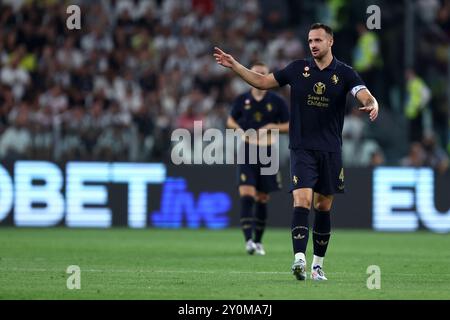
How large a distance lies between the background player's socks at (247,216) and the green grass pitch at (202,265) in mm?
352

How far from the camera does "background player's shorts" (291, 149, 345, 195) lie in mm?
11305

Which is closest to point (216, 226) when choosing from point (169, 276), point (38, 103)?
point (38, 103)

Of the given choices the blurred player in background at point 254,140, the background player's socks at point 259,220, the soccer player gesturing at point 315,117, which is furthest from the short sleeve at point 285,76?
the background player's socks at point 259,220

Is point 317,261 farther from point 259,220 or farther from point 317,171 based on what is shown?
point 259,220

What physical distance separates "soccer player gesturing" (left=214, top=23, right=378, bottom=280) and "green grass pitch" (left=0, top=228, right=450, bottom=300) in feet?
3.06

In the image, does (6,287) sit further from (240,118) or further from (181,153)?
(181,153)

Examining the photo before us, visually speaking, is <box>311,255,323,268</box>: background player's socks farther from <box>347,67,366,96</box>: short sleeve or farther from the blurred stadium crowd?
the blurred stadium crowd

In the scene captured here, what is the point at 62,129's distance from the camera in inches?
850

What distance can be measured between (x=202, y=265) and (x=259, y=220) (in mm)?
2923

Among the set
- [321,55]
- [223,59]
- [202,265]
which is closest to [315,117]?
[321,55]

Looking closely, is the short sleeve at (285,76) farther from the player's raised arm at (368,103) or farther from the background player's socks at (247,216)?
the background player's socks at (247,216)

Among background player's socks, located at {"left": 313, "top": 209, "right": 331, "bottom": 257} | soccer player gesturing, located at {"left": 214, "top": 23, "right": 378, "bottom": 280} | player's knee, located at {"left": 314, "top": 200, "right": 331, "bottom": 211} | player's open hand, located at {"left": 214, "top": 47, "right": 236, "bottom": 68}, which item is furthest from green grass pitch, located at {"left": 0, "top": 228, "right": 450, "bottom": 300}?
player's open hand, located at {"left": 214, "top": 47, "right": 236, "bottom": 68}

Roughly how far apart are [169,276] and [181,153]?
33.2 ft
